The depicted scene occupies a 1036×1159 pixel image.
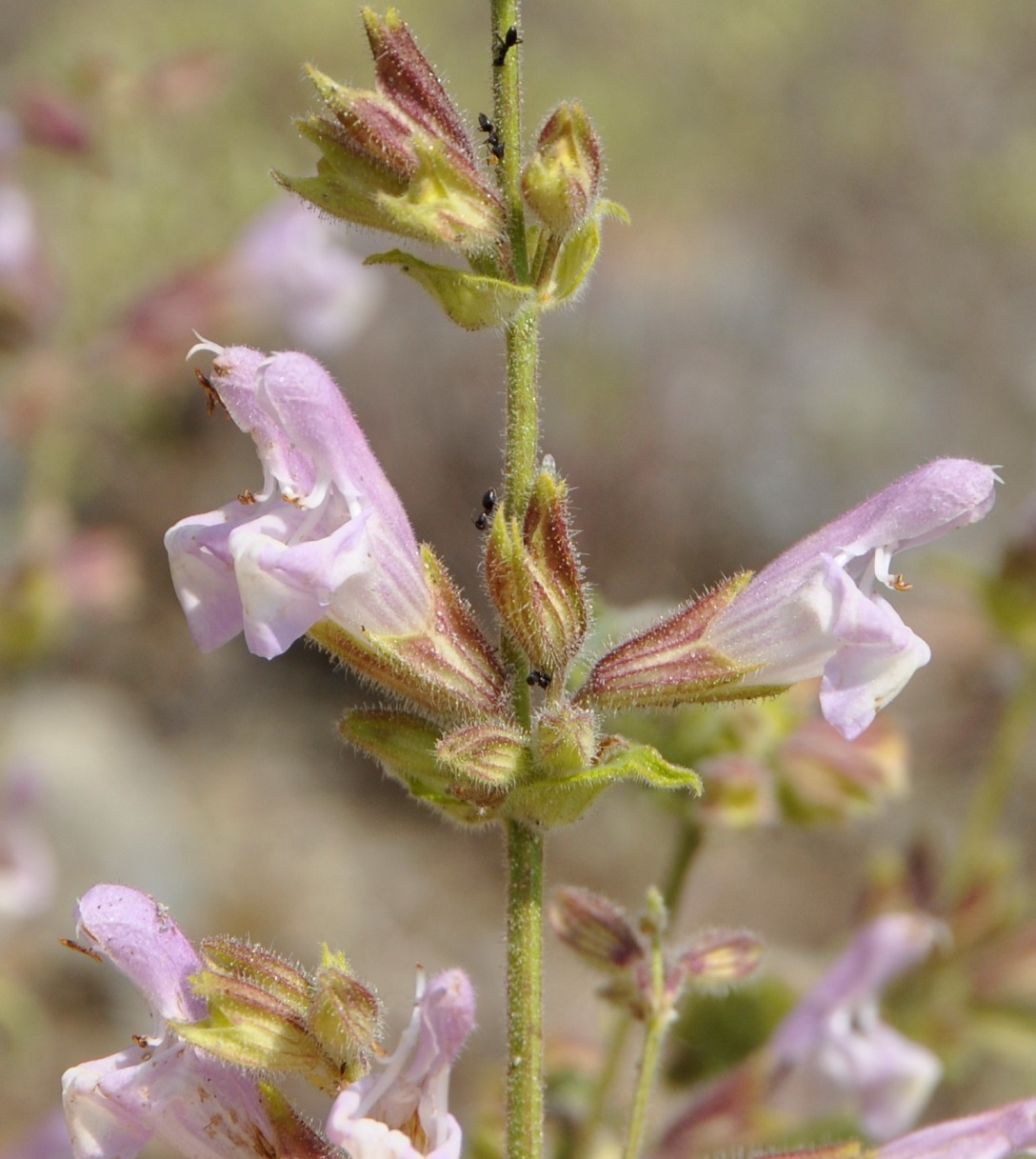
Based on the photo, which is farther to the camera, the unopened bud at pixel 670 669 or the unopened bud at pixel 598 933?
the unopened bud at pixel 598 933

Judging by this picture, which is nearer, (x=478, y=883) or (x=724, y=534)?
(x=478, y=883)

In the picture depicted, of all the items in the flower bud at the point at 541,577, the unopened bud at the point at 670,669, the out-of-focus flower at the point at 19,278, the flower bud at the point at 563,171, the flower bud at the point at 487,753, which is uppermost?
the out-of-focus flower at the point at 19,278

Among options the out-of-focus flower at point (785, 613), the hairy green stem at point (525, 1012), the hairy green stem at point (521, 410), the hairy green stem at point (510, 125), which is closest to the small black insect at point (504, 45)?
the hairy green stem at point (510, 125)

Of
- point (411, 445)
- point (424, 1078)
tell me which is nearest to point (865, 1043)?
point (424, 1078)

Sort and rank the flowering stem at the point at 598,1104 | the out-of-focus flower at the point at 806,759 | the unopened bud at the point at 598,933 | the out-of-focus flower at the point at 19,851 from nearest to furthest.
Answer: the unopened bud at the point at 598,933 < the flowering stem at the point at 598,1104 < the out-of-focus flower at the point at 806,759 < the out-of-focus flower at the point at 19,851

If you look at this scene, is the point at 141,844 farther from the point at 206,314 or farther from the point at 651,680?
the point at 651,680

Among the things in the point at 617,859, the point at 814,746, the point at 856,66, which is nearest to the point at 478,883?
the point at 617,859

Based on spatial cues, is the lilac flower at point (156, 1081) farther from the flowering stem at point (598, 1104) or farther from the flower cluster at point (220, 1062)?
the flowering stem at point (598, 1104)
